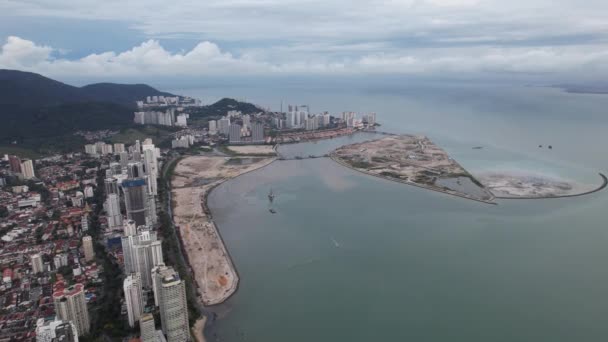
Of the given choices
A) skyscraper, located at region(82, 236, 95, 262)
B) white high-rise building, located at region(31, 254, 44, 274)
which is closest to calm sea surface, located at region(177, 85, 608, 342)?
skyscraper, located at region(82, 236, 95, 262)

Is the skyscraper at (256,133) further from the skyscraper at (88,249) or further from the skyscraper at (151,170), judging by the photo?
the skyscraper at (88,249)

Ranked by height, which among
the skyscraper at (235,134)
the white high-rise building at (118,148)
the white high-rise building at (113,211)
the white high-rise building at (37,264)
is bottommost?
the white high-rise building at (37,264)

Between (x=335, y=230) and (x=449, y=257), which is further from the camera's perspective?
(x=335, y=230)

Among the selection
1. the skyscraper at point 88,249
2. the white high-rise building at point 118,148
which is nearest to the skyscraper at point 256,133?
the white high-rise building at point 118,148

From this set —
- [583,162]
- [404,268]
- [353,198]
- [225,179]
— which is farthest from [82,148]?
[583,162]

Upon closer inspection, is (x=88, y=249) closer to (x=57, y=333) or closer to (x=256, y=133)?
(x=57, y=333)

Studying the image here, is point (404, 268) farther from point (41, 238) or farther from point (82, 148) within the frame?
point (82, 148)
